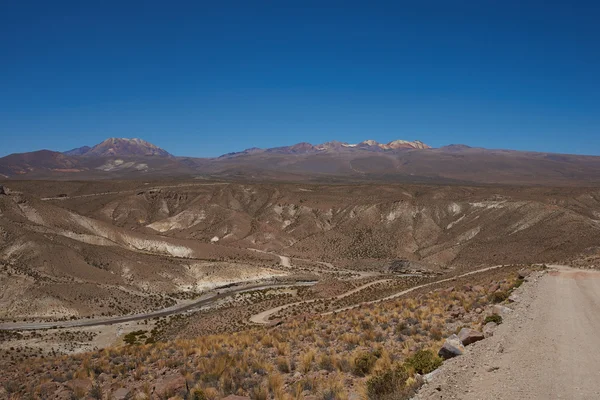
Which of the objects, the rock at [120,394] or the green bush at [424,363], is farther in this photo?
the rock at [120,394]

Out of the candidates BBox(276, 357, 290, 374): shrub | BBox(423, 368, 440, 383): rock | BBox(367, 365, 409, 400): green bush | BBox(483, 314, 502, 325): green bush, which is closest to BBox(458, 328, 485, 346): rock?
BBox(483, 314, 502, 325): green bush

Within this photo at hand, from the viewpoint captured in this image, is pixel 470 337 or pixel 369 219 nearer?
pixel 470 337

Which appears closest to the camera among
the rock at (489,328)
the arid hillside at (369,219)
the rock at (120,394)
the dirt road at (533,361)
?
the dirt road at (533,361)

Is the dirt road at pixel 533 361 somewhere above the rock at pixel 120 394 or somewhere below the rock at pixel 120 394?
above

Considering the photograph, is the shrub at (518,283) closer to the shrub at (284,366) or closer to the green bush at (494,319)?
the green bush at (494,319)

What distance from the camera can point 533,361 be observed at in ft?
40.0

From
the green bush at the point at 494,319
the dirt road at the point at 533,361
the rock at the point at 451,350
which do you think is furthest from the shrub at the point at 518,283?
the rock at the point at 451,350

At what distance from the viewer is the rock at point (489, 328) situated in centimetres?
1492

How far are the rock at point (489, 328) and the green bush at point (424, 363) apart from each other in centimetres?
295

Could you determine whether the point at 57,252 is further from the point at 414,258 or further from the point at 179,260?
the point at 414,258

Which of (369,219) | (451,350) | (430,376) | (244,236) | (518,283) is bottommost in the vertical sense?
(244,236)

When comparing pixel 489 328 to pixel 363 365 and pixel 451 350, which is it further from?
pixel 363 365

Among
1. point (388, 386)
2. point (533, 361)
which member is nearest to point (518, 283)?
point (533, 361)

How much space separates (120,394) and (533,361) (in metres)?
13.2
